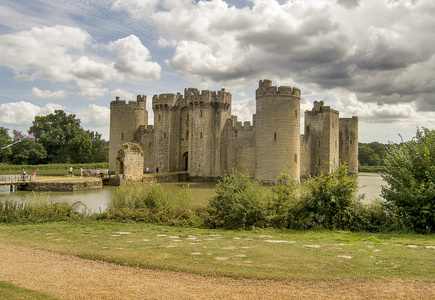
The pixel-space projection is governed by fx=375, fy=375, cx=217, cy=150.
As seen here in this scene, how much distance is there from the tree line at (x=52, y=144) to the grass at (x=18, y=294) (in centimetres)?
5537

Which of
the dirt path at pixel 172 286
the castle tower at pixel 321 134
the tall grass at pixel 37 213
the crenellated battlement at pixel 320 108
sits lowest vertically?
the dirt path at pixel 172 286

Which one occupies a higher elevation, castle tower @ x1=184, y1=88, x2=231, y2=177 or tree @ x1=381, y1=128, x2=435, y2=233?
castle tower @ x1=184, y1=88, x2=231, y2=177

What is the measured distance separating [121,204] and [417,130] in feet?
33.6

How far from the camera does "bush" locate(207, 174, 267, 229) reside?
1108cm

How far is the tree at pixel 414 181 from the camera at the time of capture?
1034cm

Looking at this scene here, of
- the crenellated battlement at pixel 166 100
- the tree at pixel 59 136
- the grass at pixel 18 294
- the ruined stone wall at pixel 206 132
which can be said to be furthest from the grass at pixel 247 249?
the tree at pixel 59 136

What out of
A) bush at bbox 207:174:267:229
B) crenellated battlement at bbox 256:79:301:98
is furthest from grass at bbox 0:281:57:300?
crenellated battlement at bbox 256:79:301:98

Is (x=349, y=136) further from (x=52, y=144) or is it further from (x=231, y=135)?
(x=52, y=144)

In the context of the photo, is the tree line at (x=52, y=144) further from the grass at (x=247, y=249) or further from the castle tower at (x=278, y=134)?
the grass at (x=247, y=249)

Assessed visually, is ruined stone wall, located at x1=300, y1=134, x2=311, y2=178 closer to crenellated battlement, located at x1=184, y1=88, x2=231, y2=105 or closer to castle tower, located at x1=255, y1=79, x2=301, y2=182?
castle tower, located at x1=255, y1=79, x2=301, y2=182

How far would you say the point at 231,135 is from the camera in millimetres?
37094

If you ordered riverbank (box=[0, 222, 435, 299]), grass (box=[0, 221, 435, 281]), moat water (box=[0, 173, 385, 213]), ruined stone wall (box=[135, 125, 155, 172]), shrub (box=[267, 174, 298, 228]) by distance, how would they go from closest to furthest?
riverbank (box=[0, 222, 435, 299])
grass (box=[0, 221, 435, 281])
shrub (box=[267, 174, 298, 228])
moat water (box=[0, 173, 385, 213])
ruined stone wall (box=[135, 125, 155, 172])

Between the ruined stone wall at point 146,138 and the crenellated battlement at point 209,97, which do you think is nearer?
the crenellated battlement at point 209,97

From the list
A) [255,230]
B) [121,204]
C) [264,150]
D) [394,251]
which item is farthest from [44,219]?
[264,150]
